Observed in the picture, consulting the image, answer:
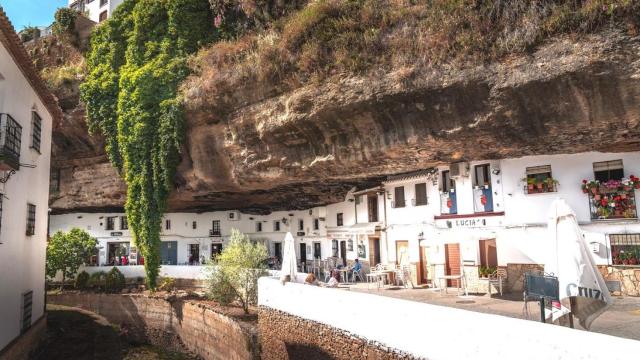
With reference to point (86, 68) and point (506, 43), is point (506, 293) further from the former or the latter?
point (86, 68)

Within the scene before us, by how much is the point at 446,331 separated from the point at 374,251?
48.4ft

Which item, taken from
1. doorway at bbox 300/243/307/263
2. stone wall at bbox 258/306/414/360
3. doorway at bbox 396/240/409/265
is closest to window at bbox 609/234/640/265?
doorway at bbox 396/240/409/265

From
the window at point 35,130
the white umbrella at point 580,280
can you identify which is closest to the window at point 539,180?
the white umbrella at point 580,280

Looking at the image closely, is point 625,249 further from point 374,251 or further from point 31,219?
point 31,219

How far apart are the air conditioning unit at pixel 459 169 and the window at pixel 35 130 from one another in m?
14.4

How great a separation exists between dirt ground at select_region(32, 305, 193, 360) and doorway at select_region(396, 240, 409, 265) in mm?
9551

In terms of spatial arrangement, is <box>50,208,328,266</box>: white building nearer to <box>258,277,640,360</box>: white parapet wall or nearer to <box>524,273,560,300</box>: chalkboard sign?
<box>258,277,640,360</box>: white parapet wall

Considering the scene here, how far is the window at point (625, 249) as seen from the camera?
1355 cm

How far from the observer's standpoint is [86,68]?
84.0 feet

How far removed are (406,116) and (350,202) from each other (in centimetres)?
1128

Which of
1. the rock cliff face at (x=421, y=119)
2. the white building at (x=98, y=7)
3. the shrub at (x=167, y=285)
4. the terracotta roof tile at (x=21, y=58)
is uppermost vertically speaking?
the white building at (x=98, y=7)

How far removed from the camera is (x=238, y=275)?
1792 centimetres

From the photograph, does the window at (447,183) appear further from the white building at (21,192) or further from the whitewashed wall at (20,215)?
the whitewashed wall at (20,215)

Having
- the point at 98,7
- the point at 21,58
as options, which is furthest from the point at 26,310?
the point at 98,7
